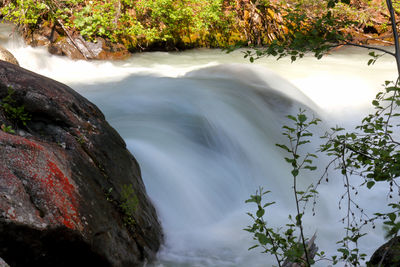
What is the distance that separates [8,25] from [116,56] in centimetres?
305

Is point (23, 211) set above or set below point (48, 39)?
below

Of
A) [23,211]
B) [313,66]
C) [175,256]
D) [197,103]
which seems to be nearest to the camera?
[23,211]


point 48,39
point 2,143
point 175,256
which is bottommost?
point 175,256

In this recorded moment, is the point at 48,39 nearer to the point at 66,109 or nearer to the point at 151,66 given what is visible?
the point at 151,66

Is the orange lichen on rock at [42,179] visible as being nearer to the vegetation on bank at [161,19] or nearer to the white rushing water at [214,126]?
the white rushing water at [214,126]

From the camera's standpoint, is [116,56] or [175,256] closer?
[175,256]

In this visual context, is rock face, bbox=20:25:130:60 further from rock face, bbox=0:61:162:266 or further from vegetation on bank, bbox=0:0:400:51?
rock face, bbox=0:61:162:266

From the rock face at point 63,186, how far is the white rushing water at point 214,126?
2.07 ft

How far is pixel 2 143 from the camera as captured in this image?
2.25 metres

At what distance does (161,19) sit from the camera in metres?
10.5

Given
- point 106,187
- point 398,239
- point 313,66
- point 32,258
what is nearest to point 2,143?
point 32,258

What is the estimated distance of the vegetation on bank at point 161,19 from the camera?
30.1 ft

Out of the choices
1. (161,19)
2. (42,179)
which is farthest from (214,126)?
(161,19)

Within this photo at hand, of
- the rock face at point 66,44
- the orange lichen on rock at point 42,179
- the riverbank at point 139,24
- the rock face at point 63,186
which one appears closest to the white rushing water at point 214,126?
the rock face at point 66,44
